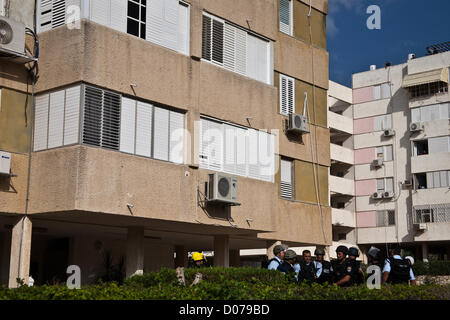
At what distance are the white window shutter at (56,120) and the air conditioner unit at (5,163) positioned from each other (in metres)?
0.96

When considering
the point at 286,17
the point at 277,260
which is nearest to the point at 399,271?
the point at 277,260

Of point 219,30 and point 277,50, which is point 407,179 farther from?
point 219,30

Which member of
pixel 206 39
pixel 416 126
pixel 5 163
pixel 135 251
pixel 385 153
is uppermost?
pixel 416 126

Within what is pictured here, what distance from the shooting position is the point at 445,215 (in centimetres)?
4659

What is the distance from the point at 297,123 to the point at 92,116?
29.4ft

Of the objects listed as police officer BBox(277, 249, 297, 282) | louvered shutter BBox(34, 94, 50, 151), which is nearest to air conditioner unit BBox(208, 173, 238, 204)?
police officer BBox(277, 249, 297, 282)

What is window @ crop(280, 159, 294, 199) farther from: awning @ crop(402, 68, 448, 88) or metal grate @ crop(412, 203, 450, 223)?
awning @ crop(402, 68, 448, 88)

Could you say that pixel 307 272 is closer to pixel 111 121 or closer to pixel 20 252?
pixel 111 121

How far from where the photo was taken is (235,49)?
20203 millimetres

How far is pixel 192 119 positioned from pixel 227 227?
3.19 meters

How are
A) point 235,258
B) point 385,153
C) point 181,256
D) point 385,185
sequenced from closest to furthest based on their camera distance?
point 181,256
point 235,258
point 385,185
point 385,153

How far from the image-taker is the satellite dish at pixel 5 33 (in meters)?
15.4

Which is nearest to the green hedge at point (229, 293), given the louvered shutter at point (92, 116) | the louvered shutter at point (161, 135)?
the louvered shutter at point (92, 116)

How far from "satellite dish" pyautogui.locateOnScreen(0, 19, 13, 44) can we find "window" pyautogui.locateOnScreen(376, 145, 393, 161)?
40.3 metres
